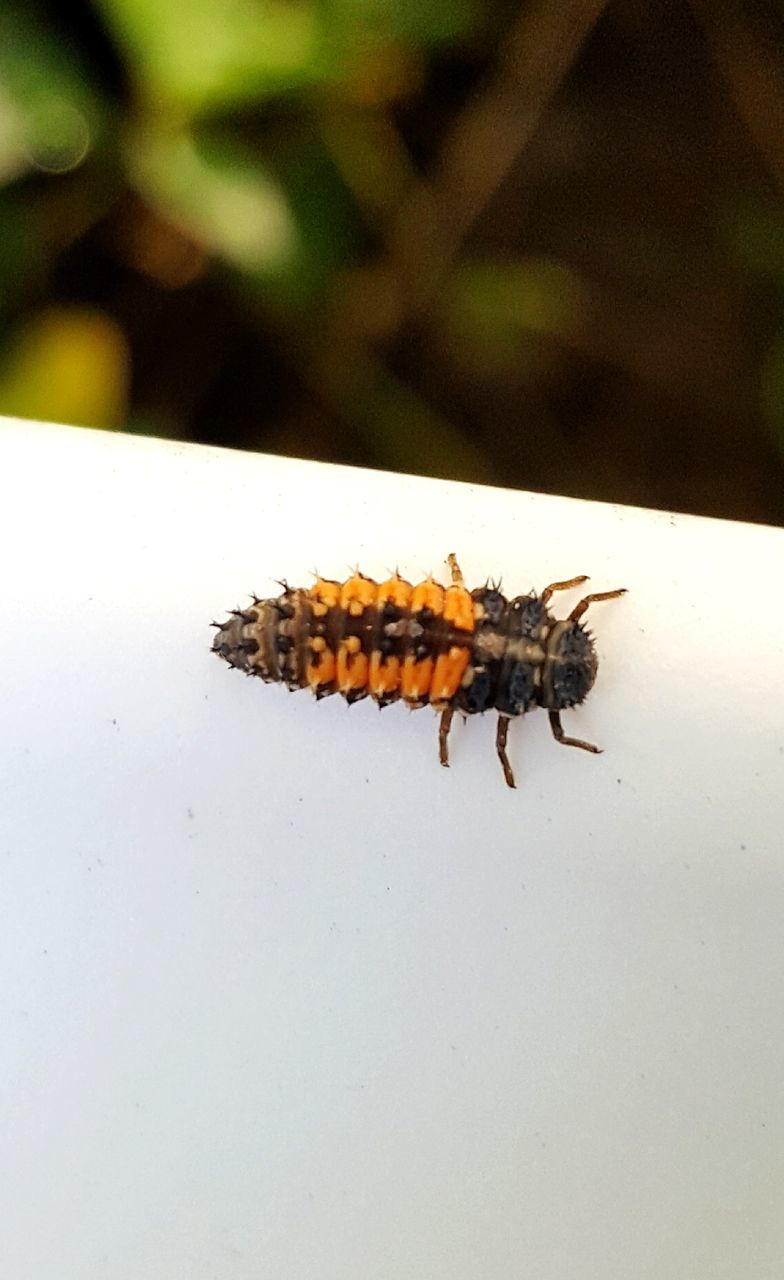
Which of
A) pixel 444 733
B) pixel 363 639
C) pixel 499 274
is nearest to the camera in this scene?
pixel 363 639

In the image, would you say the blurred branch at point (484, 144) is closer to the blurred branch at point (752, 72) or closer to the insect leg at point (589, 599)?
the blurred branch at point (752, 72)

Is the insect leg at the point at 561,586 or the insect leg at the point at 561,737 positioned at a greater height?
the insect leg at the point at 561,586

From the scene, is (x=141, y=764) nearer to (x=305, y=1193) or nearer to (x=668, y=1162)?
(x=305, y=1193)

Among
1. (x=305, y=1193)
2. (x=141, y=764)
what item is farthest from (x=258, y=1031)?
(x=141, y=764)

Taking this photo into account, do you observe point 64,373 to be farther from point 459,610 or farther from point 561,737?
point 561,737

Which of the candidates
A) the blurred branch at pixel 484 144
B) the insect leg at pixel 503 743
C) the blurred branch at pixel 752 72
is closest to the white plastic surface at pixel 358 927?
the insect leg at pixel 503 743

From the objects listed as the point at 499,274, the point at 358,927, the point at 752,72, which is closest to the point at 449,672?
the point at 358,927

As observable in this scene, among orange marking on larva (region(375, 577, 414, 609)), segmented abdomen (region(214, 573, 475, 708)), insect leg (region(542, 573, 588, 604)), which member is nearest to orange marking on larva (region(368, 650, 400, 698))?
segmented abdomen (region(214, 573, 475, 708))

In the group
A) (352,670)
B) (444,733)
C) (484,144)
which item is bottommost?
(444,733)
